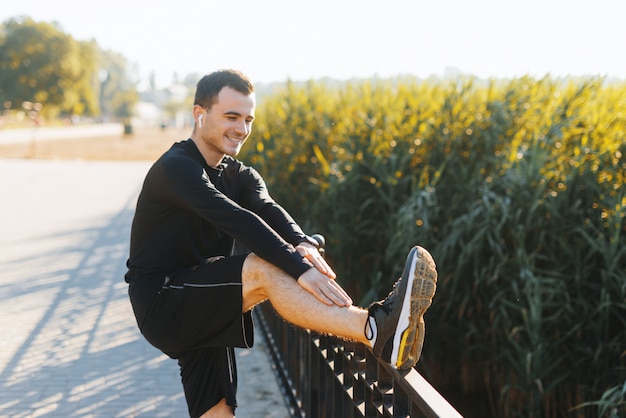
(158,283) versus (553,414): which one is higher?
(158,283)

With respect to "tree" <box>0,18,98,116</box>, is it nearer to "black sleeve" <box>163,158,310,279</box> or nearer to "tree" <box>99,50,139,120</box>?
"tree" <box>99,50,139,120</box>

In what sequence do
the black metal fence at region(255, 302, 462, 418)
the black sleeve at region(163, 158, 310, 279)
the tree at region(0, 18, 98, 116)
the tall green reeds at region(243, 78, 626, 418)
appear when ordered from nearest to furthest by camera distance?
1. the black metal fence at region(255, 302, 462, 418)
2. the black sleeve at region(163, 158, 310, 279)
3. the tall green reeds at region(243, 78, 626, 418)
4. the tree at region(0, 18, 98, 116)

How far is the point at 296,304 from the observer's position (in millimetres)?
2678

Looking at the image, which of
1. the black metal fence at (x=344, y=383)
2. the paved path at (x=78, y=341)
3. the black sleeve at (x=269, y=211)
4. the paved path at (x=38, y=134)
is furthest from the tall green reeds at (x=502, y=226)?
the paved path at (x=38, y=134)

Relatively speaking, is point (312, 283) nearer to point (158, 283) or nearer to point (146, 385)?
point (158, 283)

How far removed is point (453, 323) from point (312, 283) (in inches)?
111

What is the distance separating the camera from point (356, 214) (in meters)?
5.77

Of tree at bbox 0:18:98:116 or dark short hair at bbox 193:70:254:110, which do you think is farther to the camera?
tree at bbox 0:18:98:116

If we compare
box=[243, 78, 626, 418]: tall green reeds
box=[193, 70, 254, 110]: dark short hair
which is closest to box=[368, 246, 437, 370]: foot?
box=[193, 70, 254, 110]: dark short hair

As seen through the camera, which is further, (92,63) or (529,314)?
(92,63)

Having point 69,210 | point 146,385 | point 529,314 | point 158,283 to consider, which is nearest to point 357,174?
point 529,314

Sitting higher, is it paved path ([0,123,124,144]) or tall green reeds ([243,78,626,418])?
tall green reeds ([243,78,626,418])

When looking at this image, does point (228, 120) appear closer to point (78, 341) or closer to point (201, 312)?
point (201, 312)

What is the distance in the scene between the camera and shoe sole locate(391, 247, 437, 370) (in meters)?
2.39
